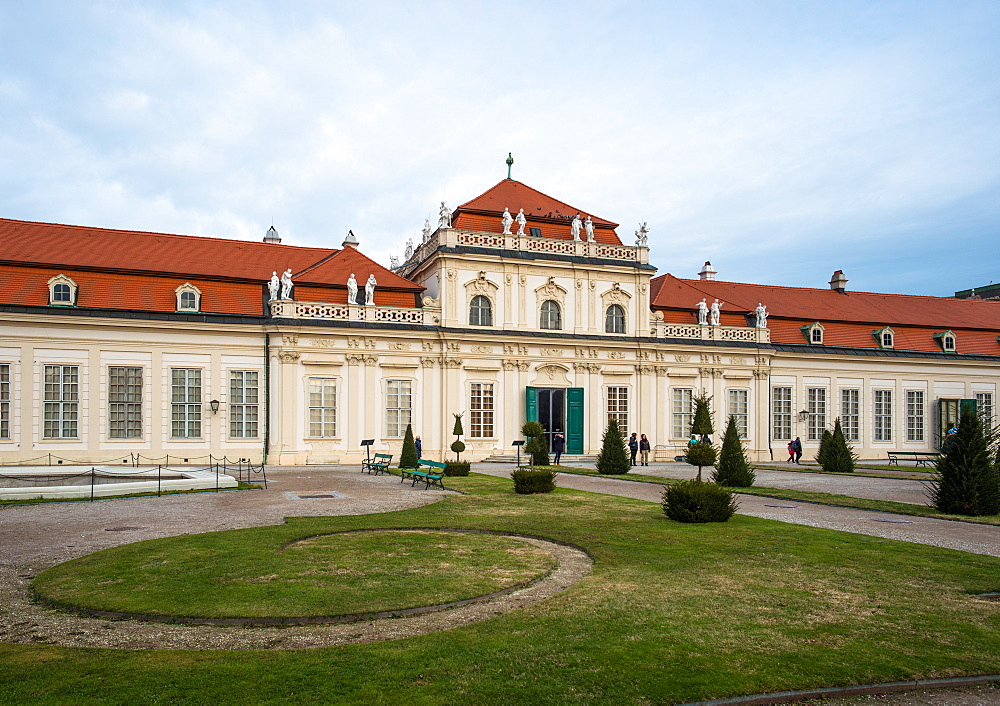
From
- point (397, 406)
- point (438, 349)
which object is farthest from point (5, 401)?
point (438, 349)

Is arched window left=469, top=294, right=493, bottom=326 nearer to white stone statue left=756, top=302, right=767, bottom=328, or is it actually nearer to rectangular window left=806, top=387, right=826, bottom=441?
white stone statue left=756, top=302, right=767, bottom=328

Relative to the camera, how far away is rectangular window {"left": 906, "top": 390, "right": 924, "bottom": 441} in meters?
47.3

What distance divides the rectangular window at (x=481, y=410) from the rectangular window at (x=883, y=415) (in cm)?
2340

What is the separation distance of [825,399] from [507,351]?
19.4m

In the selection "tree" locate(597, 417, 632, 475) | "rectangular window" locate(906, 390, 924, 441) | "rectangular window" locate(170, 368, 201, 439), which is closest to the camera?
"tree" locate(597, 417, 632, 475)

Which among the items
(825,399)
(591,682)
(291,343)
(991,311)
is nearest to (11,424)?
(291,343)

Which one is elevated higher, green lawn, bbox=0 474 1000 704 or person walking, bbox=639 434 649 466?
green lawn, bbox=0 474 1000 704

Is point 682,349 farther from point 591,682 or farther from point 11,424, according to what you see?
point 591,682

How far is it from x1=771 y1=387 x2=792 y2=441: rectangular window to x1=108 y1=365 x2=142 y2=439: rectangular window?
106 ft

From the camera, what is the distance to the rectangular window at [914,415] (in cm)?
4728

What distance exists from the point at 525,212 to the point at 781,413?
18.2 meters

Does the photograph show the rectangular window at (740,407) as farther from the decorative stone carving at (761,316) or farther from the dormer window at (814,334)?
the dormer window at (814,334)

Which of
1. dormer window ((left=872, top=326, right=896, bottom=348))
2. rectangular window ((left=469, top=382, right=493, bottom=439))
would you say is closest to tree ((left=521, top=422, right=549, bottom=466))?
rectangular window ((left=469, top=382, right=493, bottom=439))

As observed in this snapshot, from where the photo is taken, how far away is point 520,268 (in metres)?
39.9
